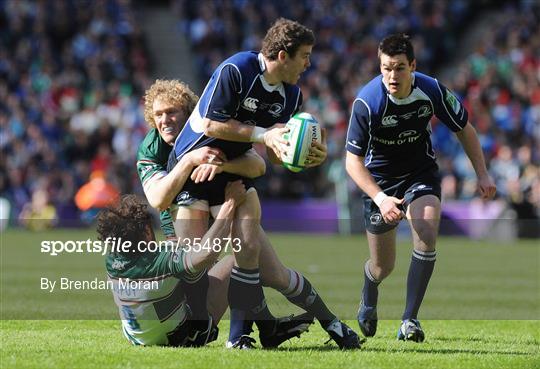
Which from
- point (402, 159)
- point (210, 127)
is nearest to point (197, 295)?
point (210, 127)

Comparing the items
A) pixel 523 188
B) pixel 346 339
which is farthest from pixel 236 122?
pixel 523 188

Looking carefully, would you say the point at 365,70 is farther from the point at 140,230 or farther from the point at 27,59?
the point at 140,230

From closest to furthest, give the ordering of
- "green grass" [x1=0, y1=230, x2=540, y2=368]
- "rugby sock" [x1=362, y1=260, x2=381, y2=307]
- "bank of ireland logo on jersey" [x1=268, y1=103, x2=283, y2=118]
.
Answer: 1. "green grass" [x1=0, y1=230, x2=540, y2=368]
2. "bank of ireland logo on jersey" [x1=268, y1=103, x2=283, y2=118]
3. "rugby sock" [x1=362, y1=260, x2=381, y2=307]

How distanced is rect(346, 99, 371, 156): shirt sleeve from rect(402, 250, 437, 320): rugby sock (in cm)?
97

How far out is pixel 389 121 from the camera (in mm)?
8859

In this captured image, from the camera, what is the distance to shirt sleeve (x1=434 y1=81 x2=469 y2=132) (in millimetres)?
8906

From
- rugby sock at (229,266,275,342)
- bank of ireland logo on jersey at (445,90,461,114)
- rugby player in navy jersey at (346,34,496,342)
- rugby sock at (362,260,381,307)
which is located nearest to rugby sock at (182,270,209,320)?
rugby sock at (229,266,275,342)

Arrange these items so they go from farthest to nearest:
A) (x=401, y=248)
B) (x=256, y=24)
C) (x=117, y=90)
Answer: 1. (x=256, y=24)
2. (x=117, y=90)
3. (x=401, y=248)

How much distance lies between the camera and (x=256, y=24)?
29531 millimetres

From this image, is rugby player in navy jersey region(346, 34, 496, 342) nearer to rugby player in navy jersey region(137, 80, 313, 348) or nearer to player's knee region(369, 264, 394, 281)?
player's knee region(369, 264, 394, 281)

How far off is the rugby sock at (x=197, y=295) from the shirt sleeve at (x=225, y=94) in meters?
1.13

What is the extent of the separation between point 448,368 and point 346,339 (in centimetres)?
108

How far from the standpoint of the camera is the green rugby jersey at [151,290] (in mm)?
7406

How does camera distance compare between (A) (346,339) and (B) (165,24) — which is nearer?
Result: (A) (346,339)
